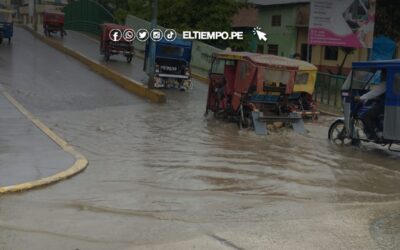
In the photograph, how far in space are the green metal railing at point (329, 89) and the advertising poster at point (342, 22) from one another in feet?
6.42

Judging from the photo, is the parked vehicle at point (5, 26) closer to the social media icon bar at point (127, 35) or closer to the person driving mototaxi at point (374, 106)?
the social media icon bar at point (127, 35)

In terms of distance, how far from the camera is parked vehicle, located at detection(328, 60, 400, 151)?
11836 millimetres

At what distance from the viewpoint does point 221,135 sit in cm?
1400

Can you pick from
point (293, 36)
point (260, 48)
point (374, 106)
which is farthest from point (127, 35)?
point (374, 106)

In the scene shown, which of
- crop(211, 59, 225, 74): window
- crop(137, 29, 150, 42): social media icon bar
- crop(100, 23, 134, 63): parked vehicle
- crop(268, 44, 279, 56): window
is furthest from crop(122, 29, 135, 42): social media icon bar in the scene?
crop(211, 59, 225, 74): window

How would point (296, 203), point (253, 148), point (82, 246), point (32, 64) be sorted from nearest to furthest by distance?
point (82, 246) → point (296, 203) → point (253, 148) → point (32, 64)

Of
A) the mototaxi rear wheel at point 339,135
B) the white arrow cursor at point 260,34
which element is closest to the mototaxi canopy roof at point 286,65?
the mototaxi rear wheel at point 339,135

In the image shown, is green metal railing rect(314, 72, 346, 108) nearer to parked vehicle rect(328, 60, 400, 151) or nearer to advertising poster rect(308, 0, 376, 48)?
advertising poster rect(308, 0, 376, 48)

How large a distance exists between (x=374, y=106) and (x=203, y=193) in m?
5.89

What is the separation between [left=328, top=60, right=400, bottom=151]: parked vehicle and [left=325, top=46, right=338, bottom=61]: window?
19246 millimetres

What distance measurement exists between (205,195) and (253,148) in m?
4.64

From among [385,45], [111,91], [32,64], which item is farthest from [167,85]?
[385,45]

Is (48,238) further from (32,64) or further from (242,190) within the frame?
(32,64)

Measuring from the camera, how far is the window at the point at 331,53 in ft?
106
